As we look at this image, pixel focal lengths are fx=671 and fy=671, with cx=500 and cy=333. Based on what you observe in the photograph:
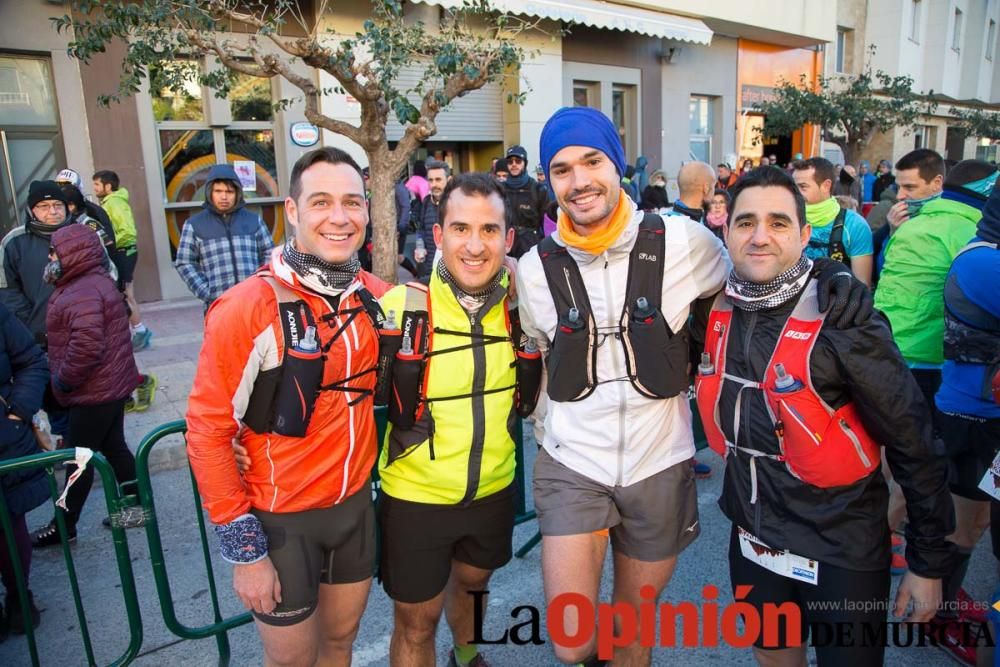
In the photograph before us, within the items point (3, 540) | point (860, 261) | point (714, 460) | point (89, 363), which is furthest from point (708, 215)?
point (3, 540)

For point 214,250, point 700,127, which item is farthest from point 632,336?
point 700,127

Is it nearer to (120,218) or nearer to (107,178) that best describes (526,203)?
(120,218)

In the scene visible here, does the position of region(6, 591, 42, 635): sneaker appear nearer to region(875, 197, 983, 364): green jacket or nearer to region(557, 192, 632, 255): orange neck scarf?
region(557, 192, 632, 255): orange neck scarf

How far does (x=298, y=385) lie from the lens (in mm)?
2070

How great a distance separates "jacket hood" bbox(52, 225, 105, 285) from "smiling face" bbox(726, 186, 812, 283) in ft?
12.1

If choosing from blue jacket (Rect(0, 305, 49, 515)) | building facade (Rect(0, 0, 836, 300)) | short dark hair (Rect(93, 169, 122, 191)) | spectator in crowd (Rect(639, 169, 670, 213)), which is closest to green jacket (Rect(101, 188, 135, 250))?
short dark hair (Rect(93, 169, 122, 191))

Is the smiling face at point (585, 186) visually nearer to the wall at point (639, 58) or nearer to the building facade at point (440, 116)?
the building facade at point (440, 116)

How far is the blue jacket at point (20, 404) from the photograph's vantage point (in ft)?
9.89

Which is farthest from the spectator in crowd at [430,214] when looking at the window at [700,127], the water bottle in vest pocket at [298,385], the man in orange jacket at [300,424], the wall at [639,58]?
the window at [700,127]

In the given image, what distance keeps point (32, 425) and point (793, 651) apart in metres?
3.53

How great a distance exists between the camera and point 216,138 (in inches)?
422

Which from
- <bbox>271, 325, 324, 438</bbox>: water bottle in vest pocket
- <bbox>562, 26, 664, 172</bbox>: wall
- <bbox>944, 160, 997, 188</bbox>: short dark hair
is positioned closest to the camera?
<bbox>271, 325, 324, 438</bbox>: water bottle in vest pocket

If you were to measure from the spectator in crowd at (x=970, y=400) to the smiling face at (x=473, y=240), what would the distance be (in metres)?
1.90

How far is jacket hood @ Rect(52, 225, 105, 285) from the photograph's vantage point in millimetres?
3918
